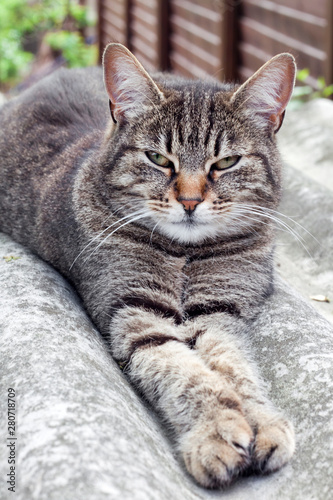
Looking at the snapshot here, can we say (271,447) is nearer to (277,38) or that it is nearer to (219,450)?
(219,450)

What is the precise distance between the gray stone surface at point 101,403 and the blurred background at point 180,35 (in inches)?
48.2

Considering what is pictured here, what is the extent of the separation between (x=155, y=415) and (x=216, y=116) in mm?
1118

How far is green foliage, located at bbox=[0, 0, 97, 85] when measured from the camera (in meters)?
9.80

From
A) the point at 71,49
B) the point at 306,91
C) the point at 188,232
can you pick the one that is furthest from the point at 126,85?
the point at 71,49

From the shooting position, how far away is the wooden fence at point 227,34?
15.3ft

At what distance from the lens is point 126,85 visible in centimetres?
231

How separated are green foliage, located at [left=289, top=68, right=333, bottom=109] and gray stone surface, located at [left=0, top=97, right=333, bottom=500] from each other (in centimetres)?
246

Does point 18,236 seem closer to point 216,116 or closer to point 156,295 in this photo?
point 156,295

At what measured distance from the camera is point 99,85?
3.32m

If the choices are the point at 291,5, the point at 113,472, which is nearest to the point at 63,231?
the point at 113,472

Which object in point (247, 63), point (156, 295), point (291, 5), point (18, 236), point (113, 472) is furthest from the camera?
point (247, 63)

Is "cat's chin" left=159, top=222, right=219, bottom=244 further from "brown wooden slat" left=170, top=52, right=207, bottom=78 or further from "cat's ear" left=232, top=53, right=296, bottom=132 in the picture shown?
"brown wooden slat" left=170, top=52, right=207, bottom=78

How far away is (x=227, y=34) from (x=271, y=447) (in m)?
5.00

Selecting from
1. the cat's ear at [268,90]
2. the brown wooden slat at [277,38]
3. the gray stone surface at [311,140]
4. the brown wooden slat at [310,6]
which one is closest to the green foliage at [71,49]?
the brown wooden slat at [277,38]
